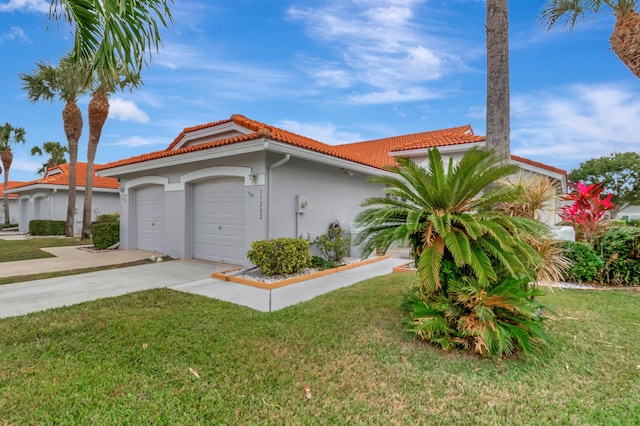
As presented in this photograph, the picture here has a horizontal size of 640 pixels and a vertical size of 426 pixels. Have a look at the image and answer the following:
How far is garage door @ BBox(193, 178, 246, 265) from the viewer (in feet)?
32.0

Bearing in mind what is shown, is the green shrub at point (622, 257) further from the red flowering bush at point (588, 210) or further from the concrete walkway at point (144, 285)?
the concrete walkway at point (144, 285)

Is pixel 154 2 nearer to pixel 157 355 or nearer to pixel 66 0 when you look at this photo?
pixel 66 0

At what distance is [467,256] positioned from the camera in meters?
3.77

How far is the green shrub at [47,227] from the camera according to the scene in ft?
69.4

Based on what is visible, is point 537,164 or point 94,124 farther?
point 94,124

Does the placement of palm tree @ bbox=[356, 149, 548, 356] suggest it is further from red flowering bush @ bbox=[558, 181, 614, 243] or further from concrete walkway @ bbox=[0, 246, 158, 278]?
concrete walkway @ bbox=[0, 246, 158, 278]

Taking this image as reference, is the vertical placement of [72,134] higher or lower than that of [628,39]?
lower

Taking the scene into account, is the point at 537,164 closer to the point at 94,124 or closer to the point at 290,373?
the point at 290,373

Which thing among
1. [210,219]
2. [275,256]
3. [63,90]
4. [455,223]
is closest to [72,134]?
[63,90]

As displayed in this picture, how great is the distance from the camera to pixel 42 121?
62.7 feet

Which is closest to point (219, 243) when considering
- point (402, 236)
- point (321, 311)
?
point (321, 311)

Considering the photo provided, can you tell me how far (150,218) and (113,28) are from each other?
8.85 m

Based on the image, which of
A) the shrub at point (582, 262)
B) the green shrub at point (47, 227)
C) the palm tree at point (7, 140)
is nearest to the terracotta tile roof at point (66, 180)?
the green shrub at point (47, 227)

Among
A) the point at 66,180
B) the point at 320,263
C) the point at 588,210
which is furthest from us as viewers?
the point at 66,180
